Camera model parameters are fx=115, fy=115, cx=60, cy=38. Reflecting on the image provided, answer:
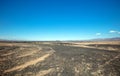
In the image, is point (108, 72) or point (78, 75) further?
point (108, 72)

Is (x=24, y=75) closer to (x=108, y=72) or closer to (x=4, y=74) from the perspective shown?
(x=4, y=74)

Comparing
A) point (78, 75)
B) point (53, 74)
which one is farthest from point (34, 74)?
point (78, 75)

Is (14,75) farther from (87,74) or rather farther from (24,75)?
(87,74)

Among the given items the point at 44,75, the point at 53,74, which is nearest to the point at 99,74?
the point at 53,74

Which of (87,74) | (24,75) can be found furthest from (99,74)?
(24,75)

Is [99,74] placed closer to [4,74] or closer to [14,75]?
[14,75]

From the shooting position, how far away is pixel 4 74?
48.6 feet

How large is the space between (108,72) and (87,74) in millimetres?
3006

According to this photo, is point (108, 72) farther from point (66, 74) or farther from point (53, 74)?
point (53, 74)

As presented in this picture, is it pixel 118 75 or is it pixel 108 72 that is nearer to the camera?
pixel 118 75

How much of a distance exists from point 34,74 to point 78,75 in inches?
218

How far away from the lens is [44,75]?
14352 millimetres

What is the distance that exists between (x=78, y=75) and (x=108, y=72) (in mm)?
4243

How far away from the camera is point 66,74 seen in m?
14.5
